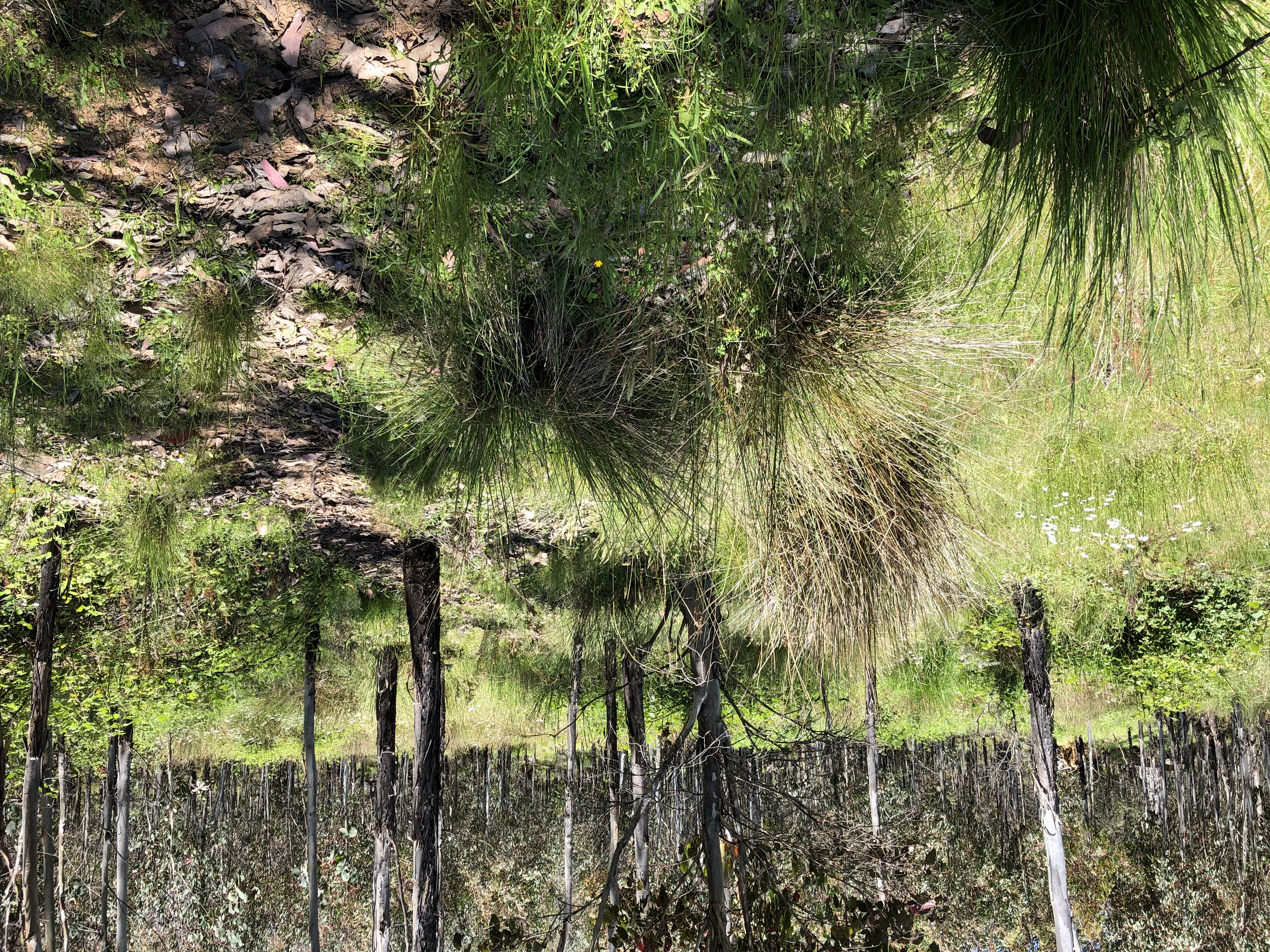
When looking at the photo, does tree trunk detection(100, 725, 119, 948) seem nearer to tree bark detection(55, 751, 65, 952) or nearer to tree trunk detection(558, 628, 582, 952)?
tree bark detection(55, 751, 65, 952)

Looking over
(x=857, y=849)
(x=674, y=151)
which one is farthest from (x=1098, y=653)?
(x=674, y=151)

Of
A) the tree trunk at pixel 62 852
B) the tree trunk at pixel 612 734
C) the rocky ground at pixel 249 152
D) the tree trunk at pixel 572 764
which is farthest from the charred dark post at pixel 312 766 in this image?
the rocky ground at pixel 249 152

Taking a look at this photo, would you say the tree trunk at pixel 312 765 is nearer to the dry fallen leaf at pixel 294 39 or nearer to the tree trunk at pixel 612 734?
the tree trunk at pixel 612 734

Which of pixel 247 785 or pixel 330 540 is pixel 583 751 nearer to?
pixel 247 785

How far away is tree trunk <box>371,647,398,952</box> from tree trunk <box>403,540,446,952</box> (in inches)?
40.0

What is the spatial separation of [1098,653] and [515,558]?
682 cm

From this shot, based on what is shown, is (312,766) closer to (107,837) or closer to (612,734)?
(612,734)

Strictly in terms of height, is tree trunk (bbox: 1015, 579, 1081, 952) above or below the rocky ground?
below

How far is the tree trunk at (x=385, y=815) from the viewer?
7.19 meters

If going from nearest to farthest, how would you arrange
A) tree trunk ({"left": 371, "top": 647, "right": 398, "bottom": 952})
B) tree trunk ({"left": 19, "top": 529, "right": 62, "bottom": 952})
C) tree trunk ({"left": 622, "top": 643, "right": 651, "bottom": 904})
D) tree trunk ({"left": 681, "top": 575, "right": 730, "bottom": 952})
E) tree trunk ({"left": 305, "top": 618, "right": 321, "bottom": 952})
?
tree trunk ({"left": 681, "top": 575, "right": 730, "bottom": 952})
tree trunk ({"left": 19, "top": 529, "right": 62, "bottom": 952})
tree trunk ({"left": 371, "top": 647, "right": 398, "bottom": 952})
tree trunk ({"left": 622, "top": 643, "right": 651, "bottom": 904})
tree trunk ({"left": 305, "top": 618, "right": 321, "bottom": 952})

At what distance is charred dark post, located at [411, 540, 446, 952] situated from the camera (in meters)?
5.68

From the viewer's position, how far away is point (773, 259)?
131 inches

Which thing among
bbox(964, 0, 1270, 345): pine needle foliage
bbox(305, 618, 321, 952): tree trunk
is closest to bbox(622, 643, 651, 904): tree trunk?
bbox(305, 618, 321, 952): tree trunk

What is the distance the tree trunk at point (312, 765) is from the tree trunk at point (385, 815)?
1060 mm
